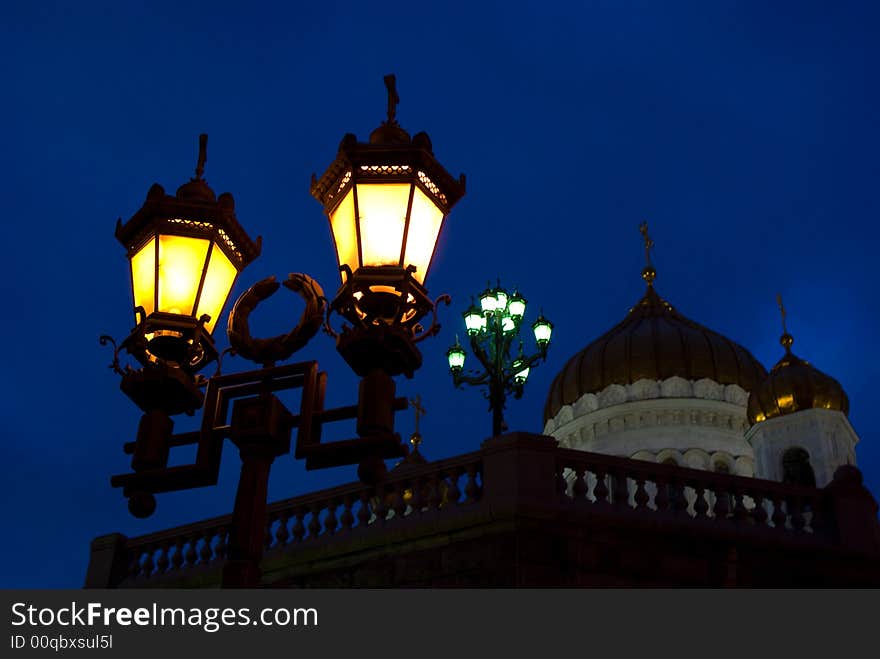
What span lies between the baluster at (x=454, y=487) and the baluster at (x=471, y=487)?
4.9 inches

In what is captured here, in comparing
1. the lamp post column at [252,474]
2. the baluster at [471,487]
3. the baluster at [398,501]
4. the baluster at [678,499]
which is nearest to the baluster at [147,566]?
the baluster at [398,501]

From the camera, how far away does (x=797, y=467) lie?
23.5 metres

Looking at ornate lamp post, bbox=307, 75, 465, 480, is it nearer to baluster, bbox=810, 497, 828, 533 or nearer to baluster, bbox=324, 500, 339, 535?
baluster, bbox=324, 500, 339, 535

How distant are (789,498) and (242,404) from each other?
9.88 metres

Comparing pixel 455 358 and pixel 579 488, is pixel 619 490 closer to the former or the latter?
pixel 579 488

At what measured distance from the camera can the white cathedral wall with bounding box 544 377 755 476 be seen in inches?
1237

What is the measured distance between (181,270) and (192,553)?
30.7 feet

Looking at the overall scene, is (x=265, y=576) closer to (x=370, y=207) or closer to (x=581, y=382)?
(x=370, y=207)

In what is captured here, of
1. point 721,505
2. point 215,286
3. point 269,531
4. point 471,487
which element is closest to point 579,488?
point 471,487
